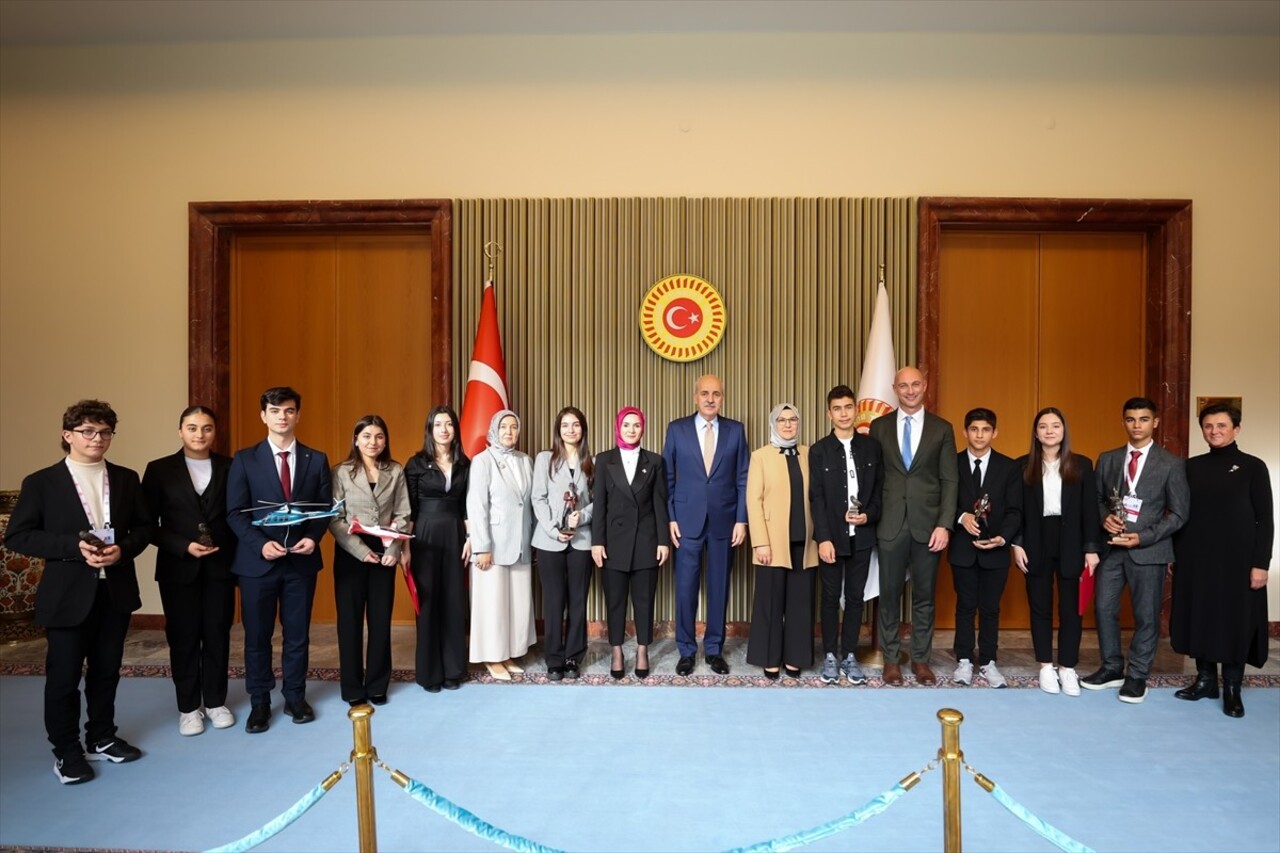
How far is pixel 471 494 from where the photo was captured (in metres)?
3.97

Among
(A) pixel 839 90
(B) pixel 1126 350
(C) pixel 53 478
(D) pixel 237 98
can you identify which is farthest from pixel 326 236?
(B) pixel 1126 350

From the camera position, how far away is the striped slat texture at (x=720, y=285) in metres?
4.95

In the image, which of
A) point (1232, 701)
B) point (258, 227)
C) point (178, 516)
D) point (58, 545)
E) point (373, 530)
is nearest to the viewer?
point (58, 545)

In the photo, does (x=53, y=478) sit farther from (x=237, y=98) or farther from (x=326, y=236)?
(x=237, y=98)

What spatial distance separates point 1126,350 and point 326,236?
591 cm

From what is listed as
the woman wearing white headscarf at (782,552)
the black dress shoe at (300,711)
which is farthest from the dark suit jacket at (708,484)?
the black dress shoe at (300,711)

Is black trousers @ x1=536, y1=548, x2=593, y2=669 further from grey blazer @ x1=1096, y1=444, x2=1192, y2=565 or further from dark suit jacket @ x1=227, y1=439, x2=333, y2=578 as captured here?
grey blazer @ x1=1096, y1=444, x2=1192, y2=565

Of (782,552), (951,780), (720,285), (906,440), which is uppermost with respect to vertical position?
(720,285)

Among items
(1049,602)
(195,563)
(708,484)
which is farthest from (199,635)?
(1049,602)

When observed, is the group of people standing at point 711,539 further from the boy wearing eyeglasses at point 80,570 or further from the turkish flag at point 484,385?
the turkish flag at point 484,385

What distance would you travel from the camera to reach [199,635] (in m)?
3.40

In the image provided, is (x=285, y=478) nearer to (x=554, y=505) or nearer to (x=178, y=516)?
(x=178, y=516)

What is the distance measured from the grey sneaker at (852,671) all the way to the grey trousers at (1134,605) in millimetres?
1348

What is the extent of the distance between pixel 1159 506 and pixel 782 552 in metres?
2.01
